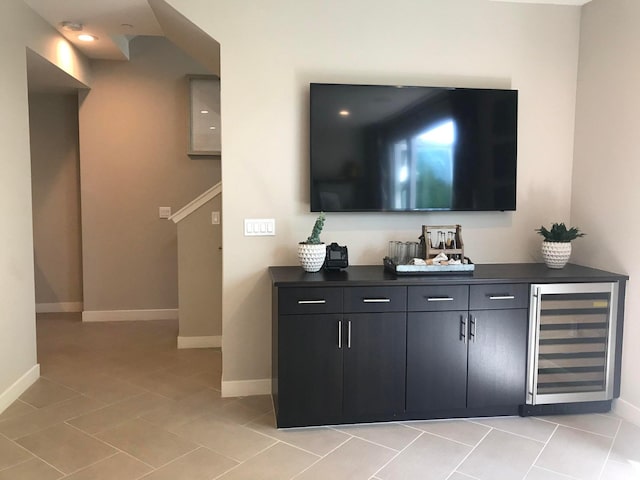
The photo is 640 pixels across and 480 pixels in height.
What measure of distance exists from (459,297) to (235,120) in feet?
5.87

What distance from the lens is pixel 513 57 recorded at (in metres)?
3.57

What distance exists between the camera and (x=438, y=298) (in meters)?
3.03

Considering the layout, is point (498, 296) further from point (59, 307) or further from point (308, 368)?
point (59, 307)

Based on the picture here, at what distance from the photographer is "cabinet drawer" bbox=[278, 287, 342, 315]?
9.53 feet

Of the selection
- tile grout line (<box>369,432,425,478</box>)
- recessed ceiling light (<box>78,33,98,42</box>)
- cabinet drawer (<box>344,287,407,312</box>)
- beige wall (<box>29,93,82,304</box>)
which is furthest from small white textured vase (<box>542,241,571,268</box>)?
beige wall (<box>29,93,82,304</box>)

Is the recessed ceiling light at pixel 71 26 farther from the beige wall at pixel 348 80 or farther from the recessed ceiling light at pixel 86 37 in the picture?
the beige wall at pixel 348 80

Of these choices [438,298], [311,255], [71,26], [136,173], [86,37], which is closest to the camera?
[438,298]

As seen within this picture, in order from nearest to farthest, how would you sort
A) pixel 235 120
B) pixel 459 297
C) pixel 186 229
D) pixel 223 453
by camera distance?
1. pixel 223 453
2. pixel 459 297
3. pixel 235 120
4. pixel 186 229

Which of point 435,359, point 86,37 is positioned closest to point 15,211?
point 86,37

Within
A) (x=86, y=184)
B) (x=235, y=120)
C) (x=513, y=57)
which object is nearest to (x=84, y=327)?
(x=86, y=184)

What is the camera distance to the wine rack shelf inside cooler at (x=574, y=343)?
315 cm

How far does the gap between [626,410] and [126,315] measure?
4.62 meters

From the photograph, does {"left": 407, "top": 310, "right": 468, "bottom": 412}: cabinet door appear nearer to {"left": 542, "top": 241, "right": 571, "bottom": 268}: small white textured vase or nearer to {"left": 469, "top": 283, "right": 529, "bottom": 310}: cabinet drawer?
{"left": 469, "top": 283, "right": 529, "bottom": 310}: cabinet drawer

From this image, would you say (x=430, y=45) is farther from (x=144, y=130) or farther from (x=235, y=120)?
(x=144, y=130)
